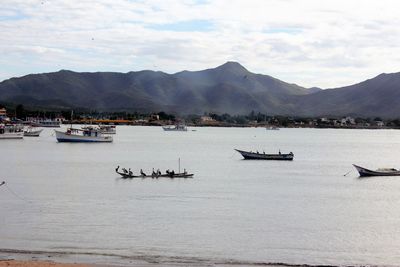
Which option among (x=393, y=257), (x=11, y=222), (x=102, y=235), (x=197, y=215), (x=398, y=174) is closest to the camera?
(x=393, y=257)

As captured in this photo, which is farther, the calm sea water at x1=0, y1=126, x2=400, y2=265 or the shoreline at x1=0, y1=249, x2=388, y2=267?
the calm sea water at x1=0, y1=126, x2=400, y2=265

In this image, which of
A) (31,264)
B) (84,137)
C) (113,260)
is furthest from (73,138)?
(31,264)

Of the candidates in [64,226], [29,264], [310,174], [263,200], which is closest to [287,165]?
[310,174]

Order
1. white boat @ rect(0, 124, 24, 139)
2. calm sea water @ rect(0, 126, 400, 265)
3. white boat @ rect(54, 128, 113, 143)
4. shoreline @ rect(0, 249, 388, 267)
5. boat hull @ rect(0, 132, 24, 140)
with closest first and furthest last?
shoreline @ rect(0, 249, 388, 267), calm sea water @ rect(0, 126, 400, 265), white boat @ rect(54, 128, 113, 143), boat hull @ rect(0, 132, 24, 140), white boat @ rect(0, 124, 24, 139)

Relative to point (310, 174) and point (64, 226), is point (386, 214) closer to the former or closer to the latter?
point (64, 226)

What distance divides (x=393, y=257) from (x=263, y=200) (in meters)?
16.4

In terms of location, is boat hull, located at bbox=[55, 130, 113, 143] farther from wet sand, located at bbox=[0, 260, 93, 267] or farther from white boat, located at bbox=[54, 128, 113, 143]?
wet sand, located at bbox=[0, 260, 93, 267]

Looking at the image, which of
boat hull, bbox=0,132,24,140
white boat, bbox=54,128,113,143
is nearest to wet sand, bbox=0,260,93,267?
white boat, bbox=54,128,113,143

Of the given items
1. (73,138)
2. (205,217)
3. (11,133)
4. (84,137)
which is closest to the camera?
(205,217)

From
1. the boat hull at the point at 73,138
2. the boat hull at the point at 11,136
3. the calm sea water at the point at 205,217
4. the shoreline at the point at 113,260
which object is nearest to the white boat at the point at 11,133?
the boat hull at the point at 11,136

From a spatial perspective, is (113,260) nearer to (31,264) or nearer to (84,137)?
(31,264)

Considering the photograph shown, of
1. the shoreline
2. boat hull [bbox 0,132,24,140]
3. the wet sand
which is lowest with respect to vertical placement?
the shoreline

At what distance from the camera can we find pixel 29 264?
66.8 ft

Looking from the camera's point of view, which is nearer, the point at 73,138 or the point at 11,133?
the point at 73,138
